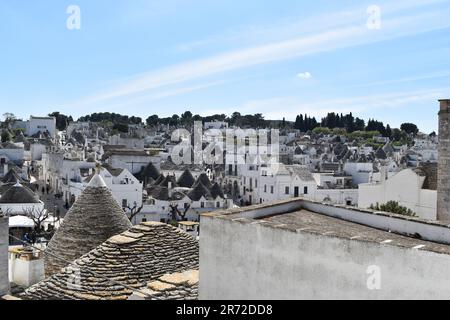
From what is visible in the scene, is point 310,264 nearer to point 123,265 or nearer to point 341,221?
point 341,221

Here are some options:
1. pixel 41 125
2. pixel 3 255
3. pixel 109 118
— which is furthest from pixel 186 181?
pixel 109 118

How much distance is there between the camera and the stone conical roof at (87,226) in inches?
574

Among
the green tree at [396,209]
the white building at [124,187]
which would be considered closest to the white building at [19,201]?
the white building at [124,187]

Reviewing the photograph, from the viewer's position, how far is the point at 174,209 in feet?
149

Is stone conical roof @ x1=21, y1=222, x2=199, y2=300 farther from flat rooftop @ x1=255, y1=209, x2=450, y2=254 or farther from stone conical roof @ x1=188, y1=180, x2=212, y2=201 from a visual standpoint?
stone conical roof @ x1=188, y1=180, x2=212, y2=201

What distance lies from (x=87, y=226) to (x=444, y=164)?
11.6 m

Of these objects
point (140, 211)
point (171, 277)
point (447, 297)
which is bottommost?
point (140, 211)

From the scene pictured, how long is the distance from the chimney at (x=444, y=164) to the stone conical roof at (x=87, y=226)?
1008 cm

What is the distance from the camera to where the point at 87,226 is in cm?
1495

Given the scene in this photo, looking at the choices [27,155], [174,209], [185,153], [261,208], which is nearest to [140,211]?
[174,209]

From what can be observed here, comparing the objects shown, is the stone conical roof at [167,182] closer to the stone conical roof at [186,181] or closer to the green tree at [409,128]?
the stone conical roof at [186,181]
